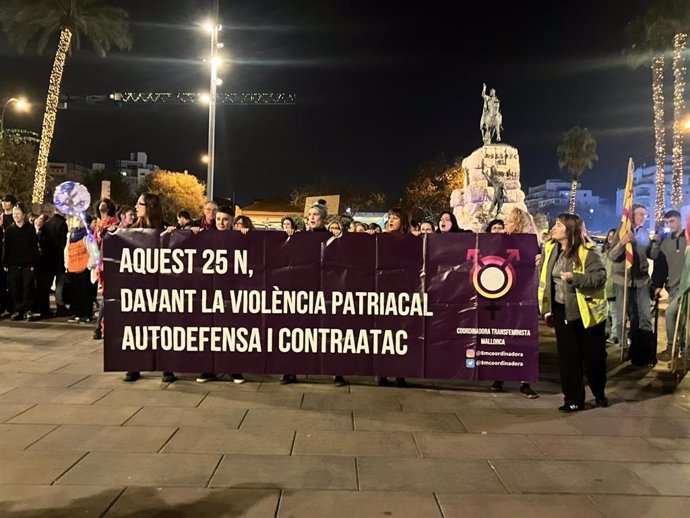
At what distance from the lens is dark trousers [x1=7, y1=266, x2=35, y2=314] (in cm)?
1028

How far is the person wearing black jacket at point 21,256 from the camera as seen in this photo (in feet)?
33.6

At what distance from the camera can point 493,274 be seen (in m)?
6.11

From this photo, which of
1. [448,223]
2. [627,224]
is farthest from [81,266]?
[627,224]

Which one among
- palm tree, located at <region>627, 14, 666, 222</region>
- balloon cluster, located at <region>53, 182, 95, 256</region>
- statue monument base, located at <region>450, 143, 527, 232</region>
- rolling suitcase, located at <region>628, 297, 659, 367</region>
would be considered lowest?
rolling suitcase, located at <region>628, 297, 659, 367</region>

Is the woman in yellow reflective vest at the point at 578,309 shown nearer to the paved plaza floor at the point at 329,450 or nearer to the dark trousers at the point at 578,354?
the dark trousers at the point at 578,354

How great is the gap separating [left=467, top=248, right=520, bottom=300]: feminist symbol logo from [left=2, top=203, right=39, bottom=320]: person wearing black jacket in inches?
312

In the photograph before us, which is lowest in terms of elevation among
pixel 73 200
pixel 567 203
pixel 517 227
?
pixel 517 227

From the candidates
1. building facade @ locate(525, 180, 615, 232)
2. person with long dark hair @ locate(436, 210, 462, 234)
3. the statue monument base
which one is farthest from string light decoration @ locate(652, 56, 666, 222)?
building facade @ locate(525, 180, 615, 232)

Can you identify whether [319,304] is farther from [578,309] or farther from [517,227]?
[578,309]

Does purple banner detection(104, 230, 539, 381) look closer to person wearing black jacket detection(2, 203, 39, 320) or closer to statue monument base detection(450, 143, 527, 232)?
person wearing black jacket detection(2, 203, 39, 320)

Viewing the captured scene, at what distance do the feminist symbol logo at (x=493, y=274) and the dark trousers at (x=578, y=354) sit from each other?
56 centimetres

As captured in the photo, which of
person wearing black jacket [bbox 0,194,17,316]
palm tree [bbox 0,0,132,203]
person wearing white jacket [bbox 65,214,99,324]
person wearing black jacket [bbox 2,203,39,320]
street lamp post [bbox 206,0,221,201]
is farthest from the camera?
palm tree [bbox 0,0,132,203]

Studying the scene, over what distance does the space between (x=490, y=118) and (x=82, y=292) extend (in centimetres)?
2622

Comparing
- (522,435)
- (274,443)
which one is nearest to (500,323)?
(522,435)
